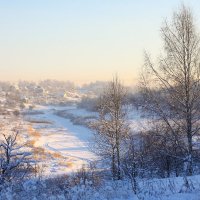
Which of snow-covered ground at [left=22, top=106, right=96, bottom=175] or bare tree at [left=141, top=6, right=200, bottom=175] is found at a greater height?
bare tree at [left=141, top=6, right=200, bottom=175]

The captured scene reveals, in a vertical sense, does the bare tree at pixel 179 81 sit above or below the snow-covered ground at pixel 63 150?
above

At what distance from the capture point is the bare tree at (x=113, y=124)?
981 inches

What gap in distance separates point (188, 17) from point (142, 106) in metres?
3.63

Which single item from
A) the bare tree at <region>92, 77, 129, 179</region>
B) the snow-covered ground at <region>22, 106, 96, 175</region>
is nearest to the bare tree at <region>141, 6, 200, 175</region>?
the bare tree at <region>92, 77, 129, 179</region>

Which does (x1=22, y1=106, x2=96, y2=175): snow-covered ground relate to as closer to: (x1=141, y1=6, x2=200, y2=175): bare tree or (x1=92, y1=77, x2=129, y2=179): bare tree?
(x1=92, y1=77, x2=129, y2=179): bare tree

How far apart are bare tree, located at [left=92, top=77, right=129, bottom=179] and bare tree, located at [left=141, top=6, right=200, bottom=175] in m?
10.1

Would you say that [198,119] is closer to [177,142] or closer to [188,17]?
[177,142]

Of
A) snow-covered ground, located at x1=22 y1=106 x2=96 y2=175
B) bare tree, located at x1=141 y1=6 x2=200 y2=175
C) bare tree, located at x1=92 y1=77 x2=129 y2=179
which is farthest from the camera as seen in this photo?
snow-covered ground, located at x1=22 y1=106 x2=96 y2=175

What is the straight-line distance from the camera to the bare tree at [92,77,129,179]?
24.9 m

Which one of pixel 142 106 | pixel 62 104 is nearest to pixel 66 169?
pixel 142 106

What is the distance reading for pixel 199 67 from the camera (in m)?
14.2

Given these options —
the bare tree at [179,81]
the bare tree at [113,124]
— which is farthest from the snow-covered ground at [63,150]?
the bare tree at [179,81]

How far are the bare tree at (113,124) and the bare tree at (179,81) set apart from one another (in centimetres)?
1014

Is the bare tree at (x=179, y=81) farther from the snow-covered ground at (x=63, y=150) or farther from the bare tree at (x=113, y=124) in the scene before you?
the snow-covered ground at (x=63, y=150)
